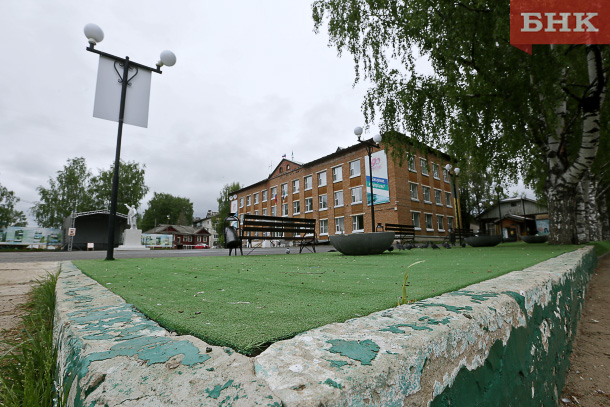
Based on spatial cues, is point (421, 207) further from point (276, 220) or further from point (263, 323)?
point (263, 323)

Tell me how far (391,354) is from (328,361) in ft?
0.49

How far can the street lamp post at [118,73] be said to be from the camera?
6.03 meters

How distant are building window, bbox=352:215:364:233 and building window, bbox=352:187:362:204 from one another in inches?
50.7

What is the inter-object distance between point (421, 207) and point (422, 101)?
59.2ft

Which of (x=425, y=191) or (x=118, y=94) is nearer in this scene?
(x=118, y=94)

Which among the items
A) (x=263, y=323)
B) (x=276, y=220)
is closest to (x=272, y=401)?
(x=263, y=323)

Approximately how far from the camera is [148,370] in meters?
0.64

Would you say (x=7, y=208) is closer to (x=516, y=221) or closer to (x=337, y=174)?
(x=337, y=174)

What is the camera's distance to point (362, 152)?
25750 mm

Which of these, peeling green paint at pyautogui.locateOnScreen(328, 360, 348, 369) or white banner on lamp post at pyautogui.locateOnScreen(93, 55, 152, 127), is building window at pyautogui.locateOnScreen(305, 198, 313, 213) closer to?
white banner on lamp post at pyautogui.locateOnScreen(93, 55, 152, 127)

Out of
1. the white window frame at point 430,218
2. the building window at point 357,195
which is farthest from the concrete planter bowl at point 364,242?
the white window frame at point 430,218

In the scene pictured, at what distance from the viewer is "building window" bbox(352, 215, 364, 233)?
2555cm


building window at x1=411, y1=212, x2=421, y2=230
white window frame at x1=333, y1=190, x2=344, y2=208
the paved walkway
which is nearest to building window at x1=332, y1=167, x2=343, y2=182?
white window frame at x1=333, y1=190, x2=344, y2=208

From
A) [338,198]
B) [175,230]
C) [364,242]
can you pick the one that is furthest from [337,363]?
[175,230]
